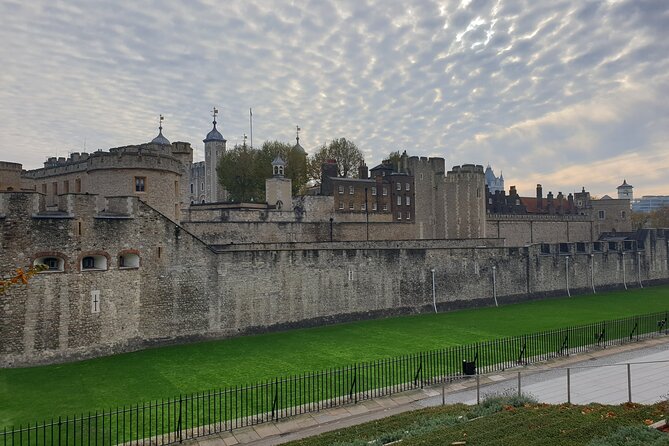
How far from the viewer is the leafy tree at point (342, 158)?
70938 mm

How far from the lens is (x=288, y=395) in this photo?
59.6 ft

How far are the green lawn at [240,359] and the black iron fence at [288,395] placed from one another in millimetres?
1371

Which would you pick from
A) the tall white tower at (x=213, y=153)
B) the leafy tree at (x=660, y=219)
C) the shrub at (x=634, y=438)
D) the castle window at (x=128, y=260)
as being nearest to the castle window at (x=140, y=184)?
the castle window at (x=128, y=260)

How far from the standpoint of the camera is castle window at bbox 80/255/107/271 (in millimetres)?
23547

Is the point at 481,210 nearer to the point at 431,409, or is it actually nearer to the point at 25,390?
the point at 431,409

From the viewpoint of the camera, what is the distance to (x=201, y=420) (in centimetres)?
1606

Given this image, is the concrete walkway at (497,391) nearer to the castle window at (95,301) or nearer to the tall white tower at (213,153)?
the castle window at (95,301)

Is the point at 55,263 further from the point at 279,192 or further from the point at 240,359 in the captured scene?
the point at 279,192

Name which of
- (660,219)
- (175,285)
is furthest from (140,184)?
(660,219)

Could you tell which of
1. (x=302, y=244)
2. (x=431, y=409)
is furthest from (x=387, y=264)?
(x=431, y=409)

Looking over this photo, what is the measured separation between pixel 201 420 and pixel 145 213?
1272 centimetres

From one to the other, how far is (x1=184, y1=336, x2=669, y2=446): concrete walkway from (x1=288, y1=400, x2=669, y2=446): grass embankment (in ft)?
4.87

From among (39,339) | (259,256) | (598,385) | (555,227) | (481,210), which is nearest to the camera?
(598,385)

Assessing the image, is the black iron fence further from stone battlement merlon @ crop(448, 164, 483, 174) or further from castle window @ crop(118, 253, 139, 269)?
stone battlement merlon @ crop(448, 164, 483, 174)
